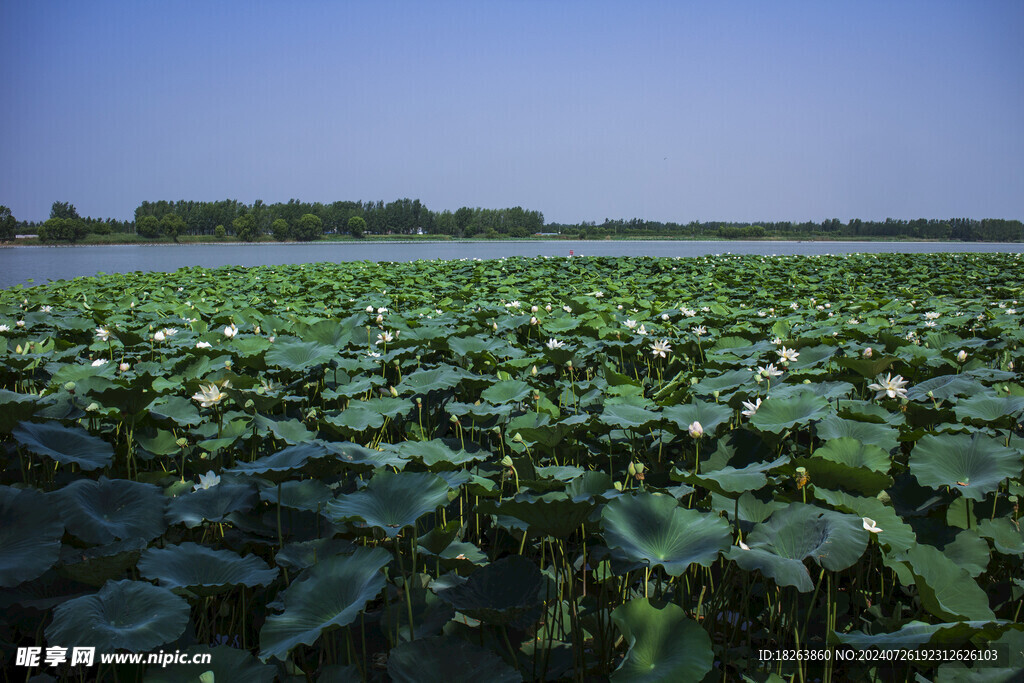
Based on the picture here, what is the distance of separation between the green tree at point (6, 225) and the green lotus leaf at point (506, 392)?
63163 millimetres

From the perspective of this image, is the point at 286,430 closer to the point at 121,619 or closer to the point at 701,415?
the point at 121,619

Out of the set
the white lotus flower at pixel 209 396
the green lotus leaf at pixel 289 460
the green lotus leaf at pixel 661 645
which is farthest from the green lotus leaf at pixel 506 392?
the green lotus leaf at pixel 661 645

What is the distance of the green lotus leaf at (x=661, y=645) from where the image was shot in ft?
3.37

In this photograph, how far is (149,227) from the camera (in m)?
64.1

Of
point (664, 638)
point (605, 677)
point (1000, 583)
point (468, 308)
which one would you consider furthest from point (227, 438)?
point (468, 308)

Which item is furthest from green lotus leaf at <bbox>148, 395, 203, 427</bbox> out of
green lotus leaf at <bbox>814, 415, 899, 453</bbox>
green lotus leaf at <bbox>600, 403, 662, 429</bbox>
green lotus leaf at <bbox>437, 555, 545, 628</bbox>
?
green lotus leaf at <bbox>814, 415, 899, 453</bbox>

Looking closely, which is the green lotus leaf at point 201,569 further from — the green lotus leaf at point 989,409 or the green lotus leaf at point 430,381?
the green lotus leaf at point 989,409

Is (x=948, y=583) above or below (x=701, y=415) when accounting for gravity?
below

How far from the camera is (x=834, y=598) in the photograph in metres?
1.41

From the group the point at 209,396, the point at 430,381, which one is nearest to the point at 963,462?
the point at 430,381

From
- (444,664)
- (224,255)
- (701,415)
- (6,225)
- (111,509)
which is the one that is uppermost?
(6,225)

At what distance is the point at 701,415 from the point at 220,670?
62.8 inches

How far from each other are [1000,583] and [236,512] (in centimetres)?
211

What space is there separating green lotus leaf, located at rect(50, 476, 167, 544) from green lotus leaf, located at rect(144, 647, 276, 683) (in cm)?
46
